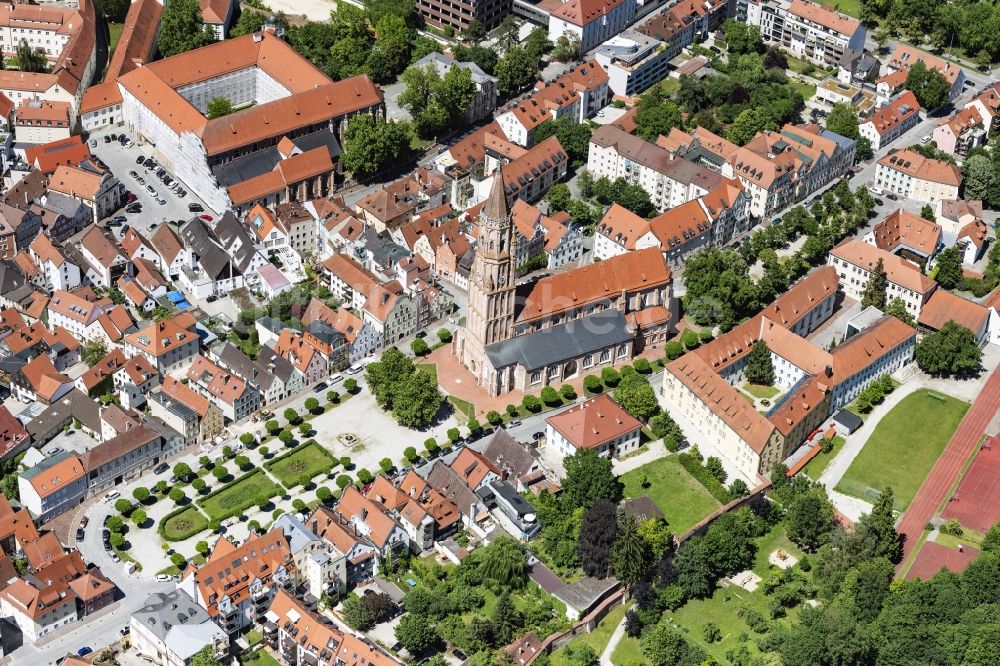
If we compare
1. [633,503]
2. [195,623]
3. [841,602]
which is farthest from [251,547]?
[841,602]

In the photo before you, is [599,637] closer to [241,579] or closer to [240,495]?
[241,579]

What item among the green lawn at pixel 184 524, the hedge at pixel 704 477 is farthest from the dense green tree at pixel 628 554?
the green lawn at pixel 184 524

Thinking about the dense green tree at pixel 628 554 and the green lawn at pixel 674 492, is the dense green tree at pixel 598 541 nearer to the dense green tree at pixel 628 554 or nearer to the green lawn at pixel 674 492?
the dense green tree at pixel 628 554

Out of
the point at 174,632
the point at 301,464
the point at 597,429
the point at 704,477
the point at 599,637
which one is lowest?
the point at 599,637

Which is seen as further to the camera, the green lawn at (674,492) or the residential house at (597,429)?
the residential house at (597,429)

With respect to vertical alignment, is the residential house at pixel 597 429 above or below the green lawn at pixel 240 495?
above

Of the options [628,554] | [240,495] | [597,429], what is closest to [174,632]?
[240,495]

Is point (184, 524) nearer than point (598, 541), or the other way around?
point (598, 541)

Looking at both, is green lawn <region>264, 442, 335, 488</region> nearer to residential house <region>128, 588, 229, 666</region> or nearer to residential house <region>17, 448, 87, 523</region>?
residential house <region>17, 448, 87, 523</region>
